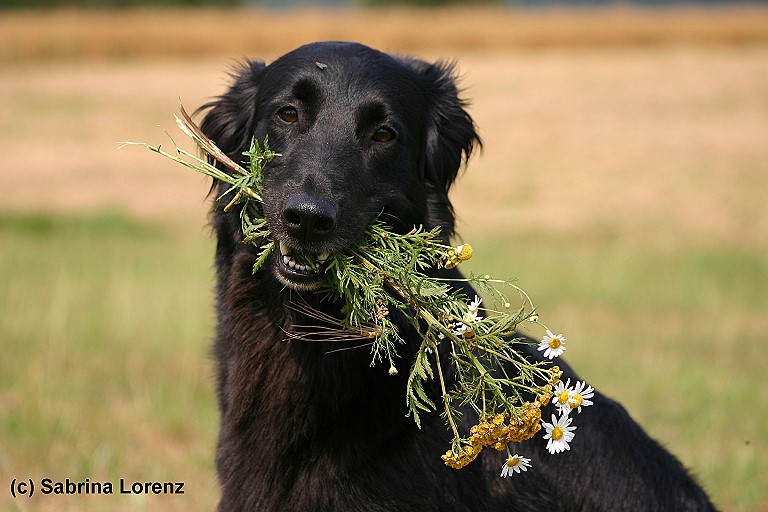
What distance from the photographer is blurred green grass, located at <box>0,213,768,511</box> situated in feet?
25.4

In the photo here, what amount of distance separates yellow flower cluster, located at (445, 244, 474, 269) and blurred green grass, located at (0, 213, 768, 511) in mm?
3231

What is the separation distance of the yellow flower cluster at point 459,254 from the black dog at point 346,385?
1.64 feet

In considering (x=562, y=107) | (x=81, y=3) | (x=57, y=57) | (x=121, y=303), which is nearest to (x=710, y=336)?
(x=121, y=303)

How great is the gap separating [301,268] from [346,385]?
73 centimetres

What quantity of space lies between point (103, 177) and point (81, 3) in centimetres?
4242

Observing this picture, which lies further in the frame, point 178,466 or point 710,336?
point 710,336

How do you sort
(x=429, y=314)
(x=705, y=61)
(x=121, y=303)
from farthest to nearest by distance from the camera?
(x=705, y=61), (x=121, y=303), (x=429, y=314)

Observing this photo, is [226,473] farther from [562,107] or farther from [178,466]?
[562,107]

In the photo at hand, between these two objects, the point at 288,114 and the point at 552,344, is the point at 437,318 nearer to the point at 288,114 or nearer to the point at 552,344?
the point at 552,344

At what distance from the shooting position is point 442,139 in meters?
5.52

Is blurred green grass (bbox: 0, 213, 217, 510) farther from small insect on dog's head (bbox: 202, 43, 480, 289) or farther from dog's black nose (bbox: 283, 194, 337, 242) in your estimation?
dog's black nose (bbox: 283, 194, 337, 242)

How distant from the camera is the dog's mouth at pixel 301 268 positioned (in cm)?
439

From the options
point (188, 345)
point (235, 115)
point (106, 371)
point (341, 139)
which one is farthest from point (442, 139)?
point (188, 345)

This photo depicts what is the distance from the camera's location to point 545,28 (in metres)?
51.6
